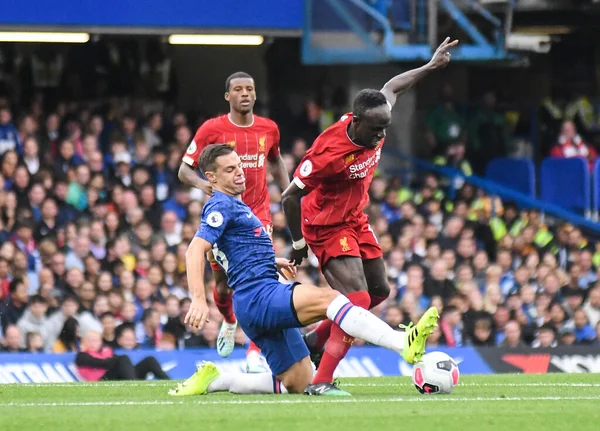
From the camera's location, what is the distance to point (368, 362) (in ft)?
45.6

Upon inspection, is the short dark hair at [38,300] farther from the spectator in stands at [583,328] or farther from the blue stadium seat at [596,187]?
the blue stadium seat at [596,187]

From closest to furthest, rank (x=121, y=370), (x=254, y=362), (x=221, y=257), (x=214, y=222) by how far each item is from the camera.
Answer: (x=214, y=222)
(x=221, y=257)
(x=254, y=362)
(x=121, y=370)

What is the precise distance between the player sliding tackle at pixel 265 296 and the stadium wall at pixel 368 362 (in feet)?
14.2

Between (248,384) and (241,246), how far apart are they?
41.4 inches

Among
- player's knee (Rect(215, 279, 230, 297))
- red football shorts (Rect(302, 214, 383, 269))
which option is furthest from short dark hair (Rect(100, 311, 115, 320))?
red football shorts (Rect(302, 214, 383, 269))

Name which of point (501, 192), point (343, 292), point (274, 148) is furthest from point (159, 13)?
point (343, 292)

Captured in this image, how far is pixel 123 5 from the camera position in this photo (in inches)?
672

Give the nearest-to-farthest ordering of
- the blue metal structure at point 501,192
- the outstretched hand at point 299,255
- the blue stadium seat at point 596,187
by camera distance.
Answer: the outstretched hand at point 299,255
the blue metal structure at point 501,192
the blue stadium seat at point 596,187

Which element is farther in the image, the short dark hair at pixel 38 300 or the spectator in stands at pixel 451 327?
the spectator in stands at pixel 451 327

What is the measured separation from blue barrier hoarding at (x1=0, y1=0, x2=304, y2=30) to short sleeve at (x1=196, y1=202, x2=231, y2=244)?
28.8 feet

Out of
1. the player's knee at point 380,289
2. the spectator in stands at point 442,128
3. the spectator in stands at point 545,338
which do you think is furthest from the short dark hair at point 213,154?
the spectator in stands at point 442,128

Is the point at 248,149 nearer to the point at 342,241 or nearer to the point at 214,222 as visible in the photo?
the point at 342,241

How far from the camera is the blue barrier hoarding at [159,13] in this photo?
16.7 meters

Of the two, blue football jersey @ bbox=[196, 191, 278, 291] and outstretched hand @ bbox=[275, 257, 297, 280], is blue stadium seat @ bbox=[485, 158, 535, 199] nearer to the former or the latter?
outstretched hand @ bbox=[275, 257, 297, 280]
